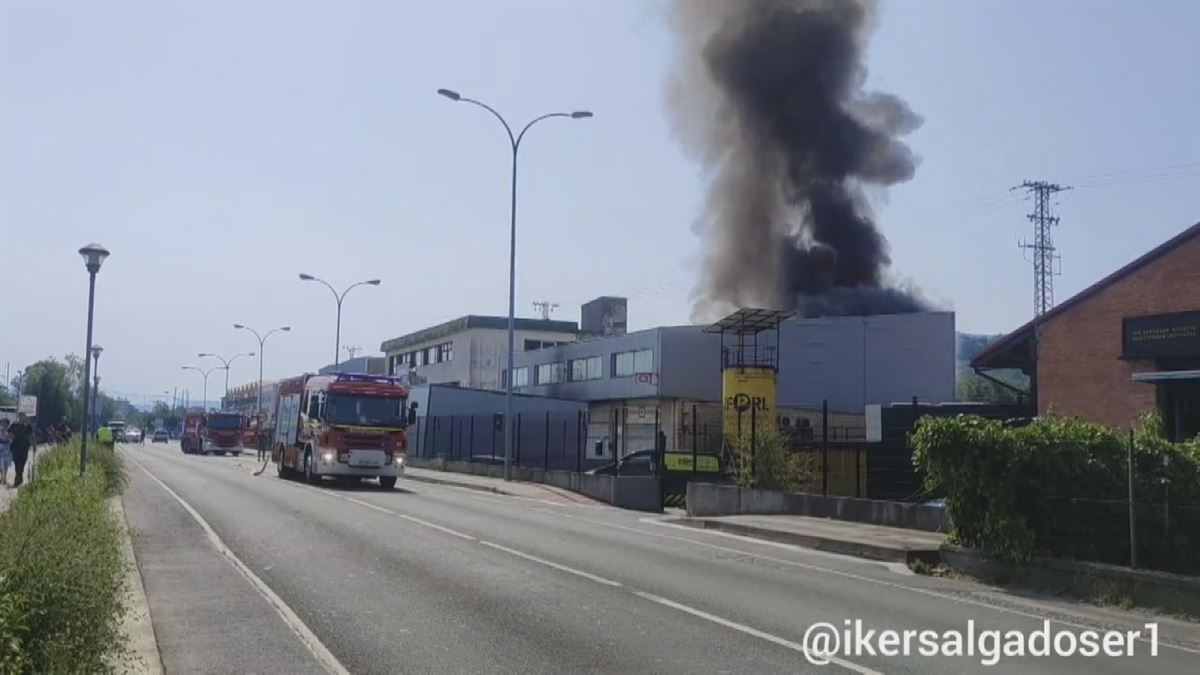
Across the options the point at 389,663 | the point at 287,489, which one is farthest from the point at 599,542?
the point at 287,489

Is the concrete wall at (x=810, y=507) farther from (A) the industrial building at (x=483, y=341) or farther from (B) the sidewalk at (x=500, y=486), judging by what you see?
(A) the industrial building at (x=483, y=341)

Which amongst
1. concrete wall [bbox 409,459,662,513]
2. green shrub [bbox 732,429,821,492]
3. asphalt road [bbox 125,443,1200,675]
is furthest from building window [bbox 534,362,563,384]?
asphalt road [bbox 125,443,1200,675]

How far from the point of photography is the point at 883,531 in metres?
18.2

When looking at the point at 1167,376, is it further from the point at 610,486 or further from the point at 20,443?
the point at 20,443

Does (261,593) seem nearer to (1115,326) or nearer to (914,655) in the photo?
(914,655)

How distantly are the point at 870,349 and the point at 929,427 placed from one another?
41540mm

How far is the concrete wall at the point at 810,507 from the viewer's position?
1861 cm

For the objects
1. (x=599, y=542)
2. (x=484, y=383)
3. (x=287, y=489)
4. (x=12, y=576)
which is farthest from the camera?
(x=484, y=383)

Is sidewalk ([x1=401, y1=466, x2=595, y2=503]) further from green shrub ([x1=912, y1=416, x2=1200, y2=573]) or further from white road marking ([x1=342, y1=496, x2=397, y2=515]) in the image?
green shrub ([x1=912, y1=416, x2=1200, y2=573])

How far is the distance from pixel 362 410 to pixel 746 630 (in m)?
22.0

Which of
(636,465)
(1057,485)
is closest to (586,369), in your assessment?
(636,465)

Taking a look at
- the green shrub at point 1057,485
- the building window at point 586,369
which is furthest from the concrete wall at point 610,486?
the building window at point 586,369

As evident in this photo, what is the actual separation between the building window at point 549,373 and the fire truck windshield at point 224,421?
716 inches

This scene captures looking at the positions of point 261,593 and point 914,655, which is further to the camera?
point 261,593
